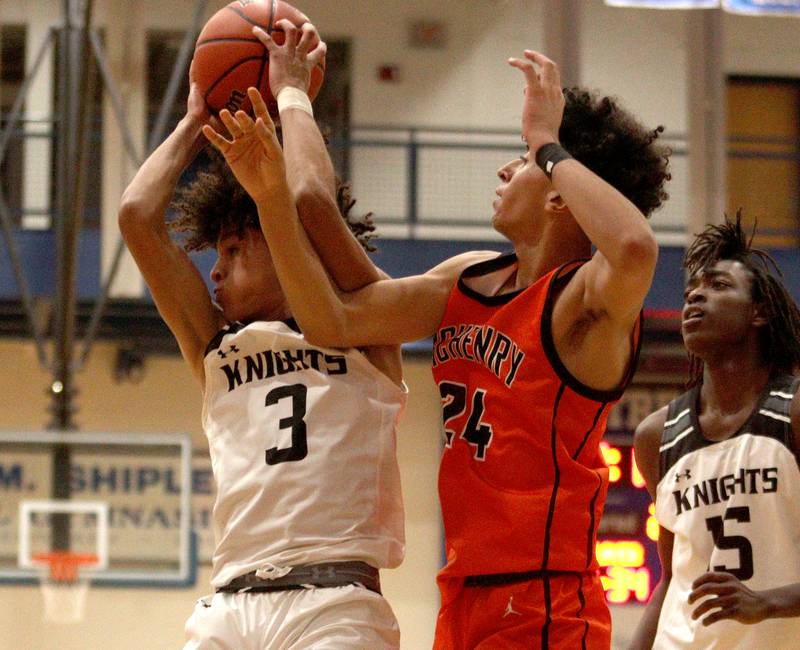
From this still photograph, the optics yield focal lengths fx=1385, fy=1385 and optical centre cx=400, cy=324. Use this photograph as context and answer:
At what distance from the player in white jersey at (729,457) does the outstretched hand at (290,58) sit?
4.13 feet

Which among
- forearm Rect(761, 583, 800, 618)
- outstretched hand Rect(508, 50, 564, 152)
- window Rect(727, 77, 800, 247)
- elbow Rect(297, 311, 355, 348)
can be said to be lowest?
forearm Rect(761, 583, 800, 618)

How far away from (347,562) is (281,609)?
0.16m

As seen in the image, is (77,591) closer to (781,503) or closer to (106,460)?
(106,460)

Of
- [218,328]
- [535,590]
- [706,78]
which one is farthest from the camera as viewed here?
[706,78]

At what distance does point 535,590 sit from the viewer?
265 cm

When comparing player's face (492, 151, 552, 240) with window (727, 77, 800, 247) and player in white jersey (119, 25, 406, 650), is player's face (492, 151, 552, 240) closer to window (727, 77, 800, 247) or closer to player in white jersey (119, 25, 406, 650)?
player in white jersey (119, 25, 406, 650)

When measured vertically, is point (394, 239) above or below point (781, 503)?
above

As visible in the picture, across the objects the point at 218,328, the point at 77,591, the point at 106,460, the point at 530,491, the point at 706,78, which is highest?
the point at 706,78

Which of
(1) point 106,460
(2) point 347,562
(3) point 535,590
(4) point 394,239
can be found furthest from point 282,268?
(4) point 394,239

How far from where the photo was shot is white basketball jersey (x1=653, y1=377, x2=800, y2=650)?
331 cm

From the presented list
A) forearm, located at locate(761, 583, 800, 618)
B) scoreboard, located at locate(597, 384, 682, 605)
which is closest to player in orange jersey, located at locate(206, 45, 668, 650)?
forearm, located at locate(761, 583, 800, 618)

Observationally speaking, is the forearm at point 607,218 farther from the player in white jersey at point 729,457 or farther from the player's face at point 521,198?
the player in white jersey at point 729,457

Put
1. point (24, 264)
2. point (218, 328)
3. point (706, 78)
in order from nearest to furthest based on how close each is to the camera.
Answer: point (218, 328) < point (706, 78) < point (24, 264)

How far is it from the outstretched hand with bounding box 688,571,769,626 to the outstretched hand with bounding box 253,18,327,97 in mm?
1358
